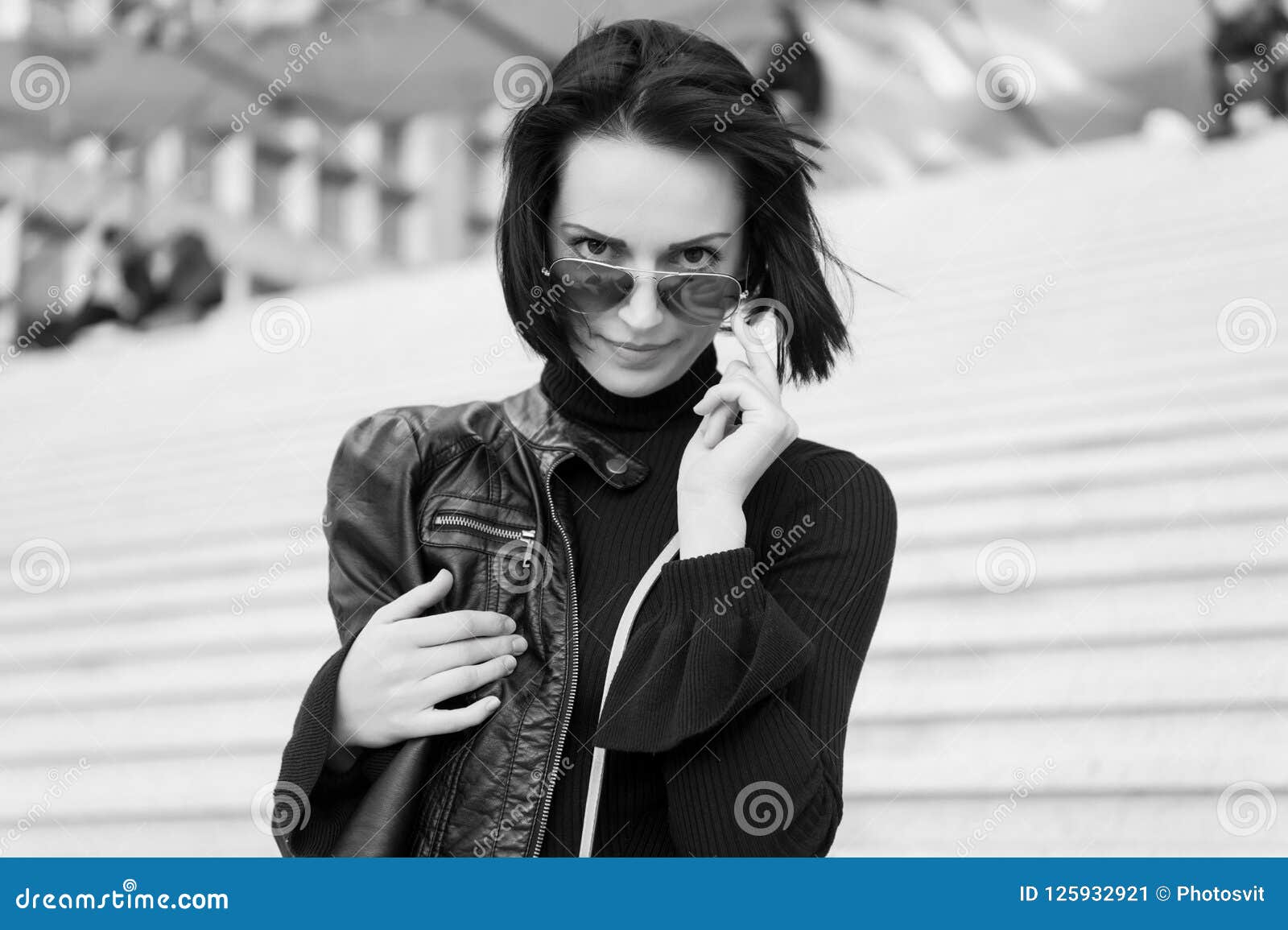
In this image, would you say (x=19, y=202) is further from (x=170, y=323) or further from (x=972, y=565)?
(x=972, y=565)

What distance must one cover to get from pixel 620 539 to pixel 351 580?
0.99 ft

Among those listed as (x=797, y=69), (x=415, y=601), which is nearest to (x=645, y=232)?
(x=415, y=601)

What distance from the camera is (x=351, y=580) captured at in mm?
1455

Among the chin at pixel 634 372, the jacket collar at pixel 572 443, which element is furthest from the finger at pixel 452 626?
the chin at pixel 634 372

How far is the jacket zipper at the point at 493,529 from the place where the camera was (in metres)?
1.44

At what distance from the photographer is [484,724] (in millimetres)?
1373

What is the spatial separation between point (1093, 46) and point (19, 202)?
1429 cm

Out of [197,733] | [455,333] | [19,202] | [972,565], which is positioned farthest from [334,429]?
[19,202]

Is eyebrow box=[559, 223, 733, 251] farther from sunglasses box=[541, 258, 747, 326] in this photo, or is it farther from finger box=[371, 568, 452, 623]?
finger box=[371, 568, 452, 623]

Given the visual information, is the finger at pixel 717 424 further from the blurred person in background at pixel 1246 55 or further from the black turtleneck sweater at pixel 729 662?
the blurred person in background at pixel 1246 55

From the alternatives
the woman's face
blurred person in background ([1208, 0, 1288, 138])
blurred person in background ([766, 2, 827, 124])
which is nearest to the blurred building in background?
blurred person in background ([766, 2, 827, 124])

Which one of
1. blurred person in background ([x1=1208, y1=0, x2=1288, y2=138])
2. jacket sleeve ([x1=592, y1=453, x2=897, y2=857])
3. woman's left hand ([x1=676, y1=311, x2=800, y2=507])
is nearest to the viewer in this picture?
jacket sleeve ([x1=592, y1=453, x2=897, y2=857])

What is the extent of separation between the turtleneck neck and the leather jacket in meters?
0.04

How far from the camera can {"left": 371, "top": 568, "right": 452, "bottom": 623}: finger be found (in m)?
1.37
